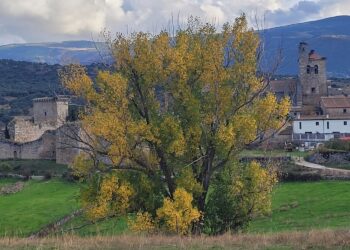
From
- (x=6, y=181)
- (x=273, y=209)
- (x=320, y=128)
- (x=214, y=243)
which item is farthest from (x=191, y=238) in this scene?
(x=320, y=128)

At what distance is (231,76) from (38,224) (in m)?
18.4

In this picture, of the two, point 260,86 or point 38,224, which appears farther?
point 38,224

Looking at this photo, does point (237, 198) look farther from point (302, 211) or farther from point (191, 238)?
point (302, 211)

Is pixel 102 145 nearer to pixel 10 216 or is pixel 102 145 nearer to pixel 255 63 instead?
pixel 255 63

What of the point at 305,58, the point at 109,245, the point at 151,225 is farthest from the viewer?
the point at 305,58

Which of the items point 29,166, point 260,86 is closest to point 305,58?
point 29,166

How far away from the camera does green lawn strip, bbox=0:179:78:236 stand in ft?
127

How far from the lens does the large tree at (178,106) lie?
81.5 feet

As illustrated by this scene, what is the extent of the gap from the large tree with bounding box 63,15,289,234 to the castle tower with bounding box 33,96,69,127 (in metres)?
48.4

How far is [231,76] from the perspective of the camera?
2586 cm

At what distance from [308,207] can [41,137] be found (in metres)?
33.9

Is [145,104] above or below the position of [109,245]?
above

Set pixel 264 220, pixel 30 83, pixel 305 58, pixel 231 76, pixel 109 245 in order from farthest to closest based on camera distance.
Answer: pixel 30 83, pixel 305 58, pixel 264 220, pixel 231 76, pixel 109 245

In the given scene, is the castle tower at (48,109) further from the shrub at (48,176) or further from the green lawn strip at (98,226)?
the green lawn strip at (98,226)
